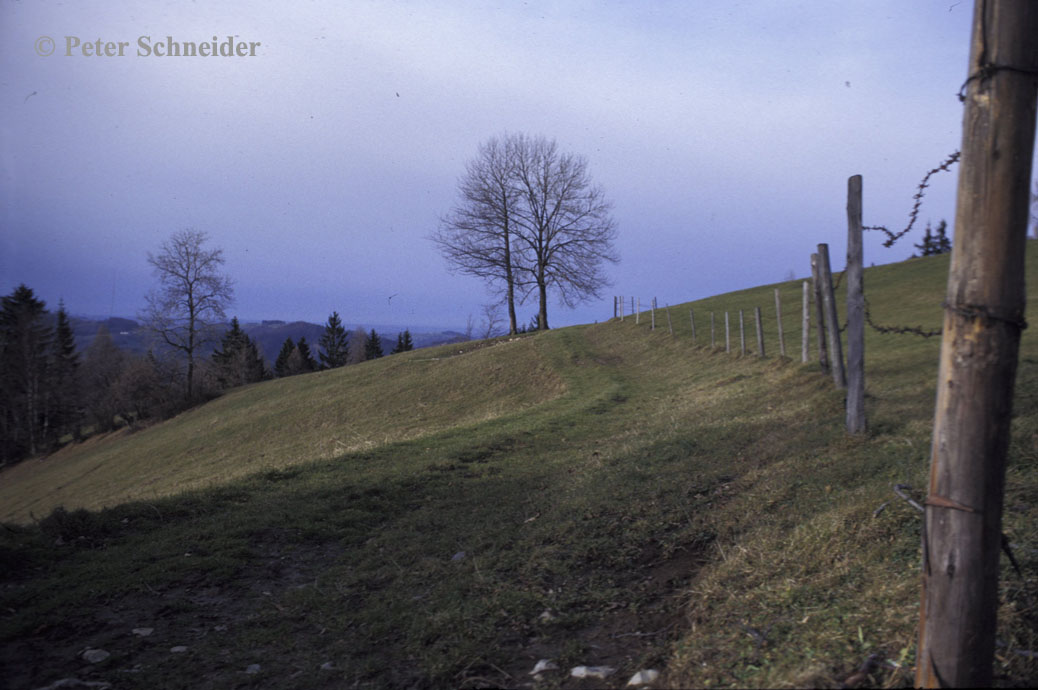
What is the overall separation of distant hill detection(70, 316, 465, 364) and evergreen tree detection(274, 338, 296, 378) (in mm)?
2784

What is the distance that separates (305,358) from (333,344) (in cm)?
521

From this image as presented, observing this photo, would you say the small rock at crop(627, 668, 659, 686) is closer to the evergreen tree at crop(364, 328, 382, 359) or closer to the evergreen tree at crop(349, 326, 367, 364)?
the evergreen tree at crop(349, 326, 367, 364)

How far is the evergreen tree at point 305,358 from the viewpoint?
245ft

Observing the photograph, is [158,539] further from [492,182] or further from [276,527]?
[492,182]

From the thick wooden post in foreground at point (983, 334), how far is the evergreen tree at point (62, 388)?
2156 inches

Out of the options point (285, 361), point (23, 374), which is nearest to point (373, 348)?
point (285, 361)

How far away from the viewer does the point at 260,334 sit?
387 ft

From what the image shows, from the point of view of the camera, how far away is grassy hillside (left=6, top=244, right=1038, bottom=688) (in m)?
3.32

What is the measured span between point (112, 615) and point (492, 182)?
39.6 meters

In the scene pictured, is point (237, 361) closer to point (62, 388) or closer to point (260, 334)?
point (62, 388)

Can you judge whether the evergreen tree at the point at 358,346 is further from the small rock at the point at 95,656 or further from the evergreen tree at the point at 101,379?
the small rock at the point at 95,656

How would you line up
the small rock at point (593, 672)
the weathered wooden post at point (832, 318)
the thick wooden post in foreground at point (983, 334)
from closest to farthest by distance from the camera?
the thick wooden post in foreground at point (983, 334) → the small rock at point (593, 672) → the weathered wooden post at point (832, 318)

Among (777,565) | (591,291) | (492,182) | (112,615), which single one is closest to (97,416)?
(492,182)

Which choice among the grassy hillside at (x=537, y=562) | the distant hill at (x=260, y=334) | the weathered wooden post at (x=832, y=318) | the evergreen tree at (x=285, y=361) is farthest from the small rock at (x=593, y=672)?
the evergreen tree at (x=285, y=361)
